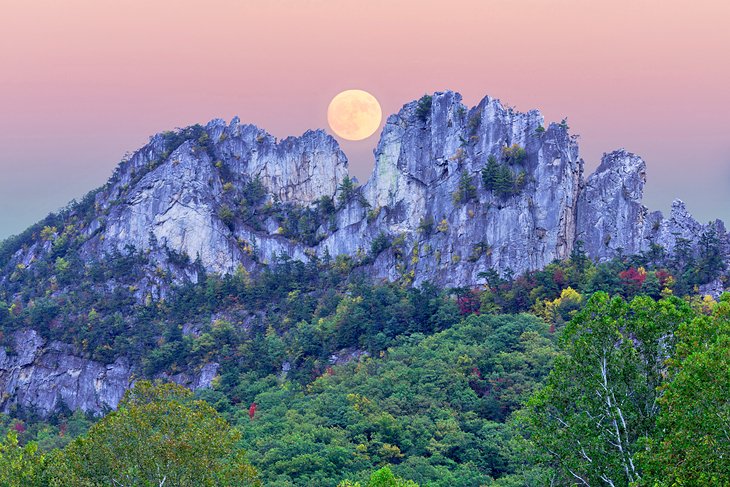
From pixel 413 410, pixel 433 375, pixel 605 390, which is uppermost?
pixel 605 390

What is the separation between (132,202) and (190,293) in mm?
10767

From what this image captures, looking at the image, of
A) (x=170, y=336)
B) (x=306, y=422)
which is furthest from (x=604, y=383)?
(x=170, y=336)

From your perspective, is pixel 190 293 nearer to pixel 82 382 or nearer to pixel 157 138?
pixel 82 382

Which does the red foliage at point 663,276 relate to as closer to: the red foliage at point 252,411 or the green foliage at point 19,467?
the red foliage at point 252,411

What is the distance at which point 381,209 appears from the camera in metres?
62.5

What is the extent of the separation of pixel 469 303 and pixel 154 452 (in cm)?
3368

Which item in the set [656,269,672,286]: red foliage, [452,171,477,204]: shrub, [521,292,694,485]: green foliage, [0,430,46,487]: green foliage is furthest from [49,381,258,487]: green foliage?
[452,171,477,204]: shrub

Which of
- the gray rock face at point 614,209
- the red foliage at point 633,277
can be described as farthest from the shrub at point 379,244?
the red foliage at point 633,277

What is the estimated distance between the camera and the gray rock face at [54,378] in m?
60.8

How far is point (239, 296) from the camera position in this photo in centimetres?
6366

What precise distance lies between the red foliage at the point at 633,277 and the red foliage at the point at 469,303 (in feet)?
26.3

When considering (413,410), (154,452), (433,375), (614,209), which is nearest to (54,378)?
(433,375)

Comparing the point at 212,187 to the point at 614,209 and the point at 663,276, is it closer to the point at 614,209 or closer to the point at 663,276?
the point at 614,209

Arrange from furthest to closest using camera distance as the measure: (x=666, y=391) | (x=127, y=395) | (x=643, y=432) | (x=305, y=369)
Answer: (x=305, y=369) < (x=127, y=395) < (x=643, y=432) < (x=666, y=391)
